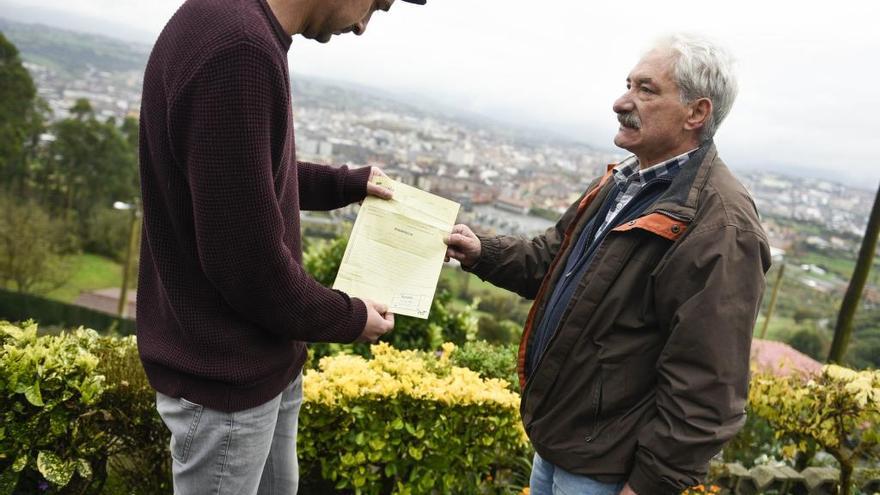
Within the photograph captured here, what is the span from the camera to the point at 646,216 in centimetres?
184

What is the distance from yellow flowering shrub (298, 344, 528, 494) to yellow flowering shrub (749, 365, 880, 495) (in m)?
1.70

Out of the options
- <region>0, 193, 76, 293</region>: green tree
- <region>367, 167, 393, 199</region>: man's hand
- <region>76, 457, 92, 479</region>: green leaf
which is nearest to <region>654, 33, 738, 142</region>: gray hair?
<region>367, 167, 393, 199</region>: man's hand

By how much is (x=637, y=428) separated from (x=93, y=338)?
8.45 feet

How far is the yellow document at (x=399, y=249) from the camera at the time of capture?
2002mm

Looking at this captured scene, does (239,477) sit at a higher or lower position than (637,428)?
lower

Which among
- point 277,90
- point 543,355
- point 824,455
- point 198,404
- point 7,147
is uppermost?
point 277,90

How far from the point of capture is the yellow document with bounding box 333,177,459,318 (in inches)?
78.8

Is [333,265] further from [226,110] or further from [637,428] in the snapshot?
[226,110]

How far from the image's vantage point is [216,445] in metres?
1.60

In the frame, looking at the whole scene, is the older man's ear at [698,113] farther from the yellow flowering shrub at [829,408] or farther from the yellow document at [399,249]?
the yellow flowering shrub at [829,408]

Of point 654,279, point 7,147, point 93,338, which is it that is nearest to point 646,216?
point 654,279

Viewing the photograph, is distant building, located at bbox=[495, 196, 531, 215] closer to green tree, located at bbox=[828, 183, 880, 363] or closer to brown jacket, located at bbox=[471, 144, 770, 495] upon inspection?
green tree, located at bbox=[828, 183, 880, 363]

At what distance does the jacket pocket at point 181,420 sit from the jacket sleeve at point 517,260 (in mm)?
1223

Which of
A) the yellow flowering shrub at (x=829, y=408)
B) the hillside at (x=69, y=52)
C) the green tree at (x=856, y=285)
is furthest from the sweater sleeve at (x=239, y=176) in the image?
the hillside at (x=69, y=52)
